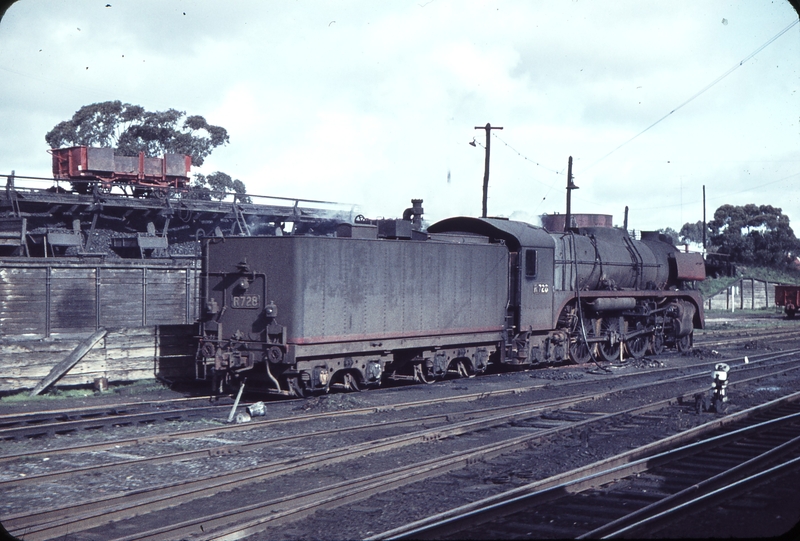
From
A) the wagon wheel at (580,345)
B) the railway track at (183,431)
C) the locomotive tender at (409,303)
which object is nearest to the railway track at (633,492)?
the railway track at (183,431)

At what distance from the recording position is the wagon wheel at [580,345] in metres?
18.8

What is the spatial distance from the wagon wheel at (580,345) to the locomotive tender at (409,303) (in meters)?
0.04

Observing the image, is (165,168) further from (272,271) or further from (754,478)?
(754,478)

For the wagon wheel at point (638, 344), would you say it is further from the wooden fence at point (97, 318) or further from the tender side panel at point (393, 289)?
the wooden fence at point (97, 318)

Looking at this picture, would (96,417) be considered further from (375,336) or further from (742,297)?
(742,297)

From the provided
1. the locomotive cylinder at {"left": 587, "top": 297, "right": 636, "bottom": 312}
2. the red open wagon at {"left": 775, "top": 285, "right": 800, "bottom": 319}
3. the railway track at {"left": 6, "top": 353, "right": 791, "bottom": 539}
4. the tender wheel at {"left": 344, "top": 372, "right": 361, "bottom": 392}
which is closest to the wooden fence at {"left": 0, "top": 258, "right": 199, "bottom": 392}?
the tender wheel at {"left": 344, "top": 372, "right": 361, "bottom": 392}

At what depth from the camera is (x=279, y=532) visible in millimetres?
6227

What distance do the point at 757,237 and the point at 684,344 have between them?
148ft

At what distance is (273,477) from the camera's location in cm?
795

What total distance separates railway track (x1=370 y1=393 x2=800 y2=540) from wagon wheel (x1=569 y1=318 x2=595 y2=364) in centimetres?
863

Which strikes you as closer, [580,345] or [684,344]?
[580,345]

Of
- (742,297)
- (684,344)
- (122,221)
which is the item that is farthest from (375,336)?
(742,297)

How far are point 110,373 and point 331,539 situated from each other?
404 inches

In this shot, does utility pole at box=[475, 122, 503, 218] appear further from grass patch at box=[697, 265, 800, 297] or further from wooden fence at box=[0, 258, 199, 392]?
grass patch at box=[697, 265, 800, 297]
